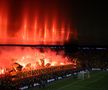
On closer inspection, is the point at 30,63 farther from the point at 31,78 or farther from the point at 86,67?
the point at 86,67

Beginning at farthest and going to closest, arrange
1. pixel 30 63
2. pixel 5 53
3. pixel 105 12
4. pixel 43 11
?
pixel 30 63
pixel 5 53
pixel 43 11
pixel 105 12

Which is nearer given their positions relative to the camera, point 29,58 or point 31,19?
point 31,19

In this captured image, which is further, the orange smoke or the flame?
the flame

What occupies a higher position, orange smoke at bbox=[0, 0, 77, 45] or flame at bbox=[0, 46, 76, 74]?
orange smoke at bbox=[0, 0, 77, 45]

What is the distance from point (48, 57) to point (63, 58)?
229 centimetres

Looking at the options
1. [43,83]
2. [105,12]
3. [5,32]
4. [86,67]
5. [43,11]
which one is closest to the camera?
[105,12]

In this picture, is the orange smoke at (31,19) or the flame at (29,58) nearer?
the orange smoke at (31,19)

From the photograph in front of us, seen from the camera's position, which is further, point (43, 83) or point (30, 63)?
point (30, 63)

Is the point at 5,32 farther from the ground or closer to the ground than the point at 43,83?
farther from the ground

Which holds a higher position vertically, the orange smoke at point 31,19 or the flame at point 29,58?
the orange smoke at point 31,19

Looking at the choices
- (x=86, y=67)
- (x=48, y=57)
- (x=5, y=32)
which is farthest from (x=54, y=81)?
(x=5, y=32)

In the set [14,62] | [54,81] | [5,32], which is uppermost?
[5,32]

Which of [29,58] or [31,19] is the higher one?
[31,19]

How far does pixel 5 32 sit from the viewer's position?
7832mm
